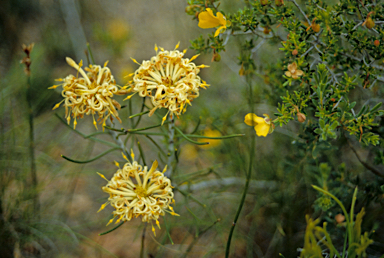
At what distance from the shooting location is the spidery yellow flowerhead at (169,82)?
1.56ft

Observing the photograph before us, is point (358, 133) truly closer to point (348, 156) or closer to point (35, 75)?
point (348, 156)

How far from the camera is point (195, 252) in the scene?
0.92 m

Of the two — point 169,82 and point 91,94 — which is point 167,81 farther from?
point 91,94

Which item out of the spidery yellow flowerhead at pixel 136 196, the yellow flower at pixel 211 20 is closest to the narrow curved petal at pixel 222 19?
the yellow flower at pixel 211 20

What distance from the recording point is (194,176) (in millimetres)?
991

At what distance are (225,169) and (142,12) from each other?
1431 mm

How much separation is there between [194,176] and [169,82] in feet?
1.81

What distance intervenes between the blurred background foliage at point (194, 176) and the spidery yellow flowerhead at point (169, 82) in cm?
27

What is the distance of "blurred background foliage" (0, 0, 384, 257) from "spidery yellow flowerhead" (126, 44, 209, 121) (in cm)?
27

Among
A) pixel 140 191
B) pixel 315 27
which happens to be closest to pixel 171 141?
pixel 140 191

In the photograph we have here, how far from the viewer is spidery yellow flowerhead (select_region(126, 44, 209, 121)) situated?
0.47m

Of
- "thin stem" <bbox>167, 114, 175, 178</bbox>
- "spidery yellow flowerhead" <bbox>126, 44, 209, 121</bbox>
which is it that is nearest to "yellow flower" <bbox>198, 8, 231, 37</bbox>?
"spidery yellow flowerhead" <bbox>126, 44, 209, 121</bbox>

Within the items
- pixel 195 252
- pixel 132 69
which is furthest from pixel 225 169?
pixel 132 69

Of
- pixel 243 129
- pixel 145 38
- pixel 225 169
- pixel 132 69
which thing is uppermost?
pixel 145 38
